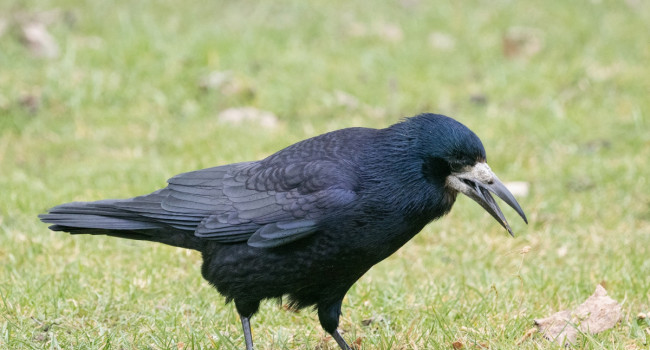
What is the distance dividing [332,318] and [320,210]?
0.56 metres

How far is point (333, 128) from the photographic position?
24.7 feet

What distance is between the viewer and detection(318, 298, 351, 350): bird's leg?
383cm

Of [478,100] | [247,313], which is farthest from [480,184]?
[478,100]

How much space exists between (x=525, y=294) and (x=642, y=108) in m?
3.90

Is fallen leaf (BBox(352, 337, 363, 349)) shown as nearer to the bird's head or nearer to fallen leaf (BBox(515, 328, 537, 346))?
fallen leaf (BBox(515, 328, 537, 346))

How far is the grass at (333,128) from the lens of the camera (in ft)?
13.5

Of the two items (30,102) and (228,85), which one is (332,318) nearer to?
(228,85)

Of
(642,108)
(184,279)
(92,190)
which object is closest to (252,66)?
(92,190)

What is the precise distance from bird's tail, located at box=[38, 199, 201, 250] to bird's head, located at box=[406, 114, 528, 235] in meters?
1.10

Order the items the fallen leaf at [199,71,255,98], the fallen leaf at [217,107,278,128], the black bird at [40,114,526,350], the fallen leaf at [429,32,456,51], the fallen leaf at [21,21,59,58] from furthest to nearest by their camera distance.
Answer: the fallen leaf at [429,32,456,51]
the fallen leaf at [21,21,59,58]
the fallen leaf at [199,71,255,98]
the fallen leaf at [217,107,278,128]
the black bird at [40,114,526,350]

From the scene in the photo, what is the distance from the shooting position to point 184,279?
15.4 feet

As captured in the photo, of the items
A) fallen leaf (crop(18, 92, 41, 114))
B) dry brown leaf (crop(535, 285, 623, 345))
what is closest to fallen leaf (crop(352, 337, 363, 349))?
dry brown leaf (crop(535, 285, 623, 345))

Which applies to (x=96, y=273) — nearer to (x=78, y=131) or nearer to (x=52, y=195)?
(x=52, y=195)

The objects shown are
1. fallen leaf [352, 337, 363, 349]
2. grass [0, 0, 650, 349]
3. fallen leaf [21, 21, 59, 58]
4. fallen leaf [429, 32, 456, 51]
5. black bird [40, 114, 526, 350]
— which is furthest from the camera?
fallen leaf [429, 32, 456, 51]
